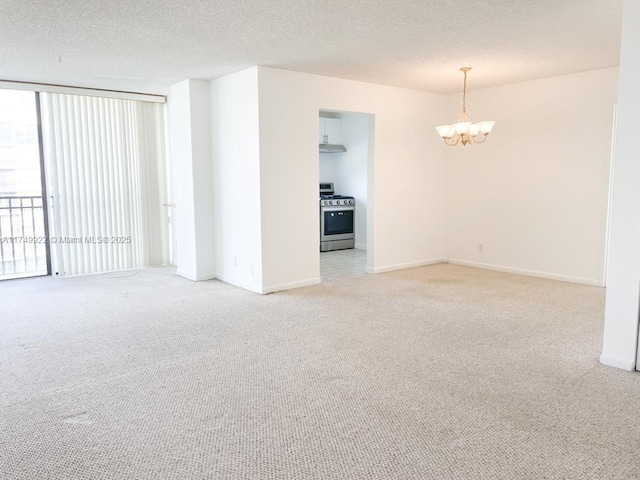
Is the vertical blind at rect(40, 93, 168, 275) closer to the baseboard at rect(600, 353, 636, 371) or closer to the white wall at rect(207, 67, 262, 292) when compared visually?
the white wall at rect(207, 67, 262, 292)

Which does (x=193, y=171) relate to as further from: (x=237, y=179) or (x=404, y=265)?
(x=404, y=265)

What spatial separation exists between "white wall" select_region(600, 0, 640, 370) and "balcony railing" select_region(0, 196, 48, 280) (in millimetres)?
6528

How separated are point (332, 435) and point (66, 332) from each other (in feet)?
9.15

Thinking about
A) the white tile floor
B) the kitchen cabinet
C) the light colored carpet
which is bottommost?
the light colored carpet

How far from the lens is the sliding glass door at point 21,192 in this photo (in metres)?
6.07

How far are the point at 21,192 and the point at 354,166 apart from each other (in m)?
5.28

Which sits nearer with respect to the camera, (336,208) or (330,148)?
(336,208)

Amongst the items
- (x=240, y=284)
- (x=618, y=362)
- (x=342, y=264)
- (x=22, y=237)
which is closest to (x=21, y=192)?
(x=22, y=237)

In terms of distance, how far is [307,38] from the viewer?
160 inches

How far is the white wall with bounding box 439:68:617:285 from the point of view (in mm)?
5625

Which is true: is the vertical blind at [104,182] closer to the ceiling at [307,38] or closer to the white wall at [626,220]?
the ceiling at [307,38]

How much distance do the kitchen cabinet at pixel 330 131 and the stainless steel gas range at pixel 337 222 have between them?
1015 millimetres

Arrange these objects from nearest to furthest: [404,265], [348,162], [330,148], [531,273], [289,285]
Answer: [289,285], [531,273], [404,265], [330,148], [348,162]

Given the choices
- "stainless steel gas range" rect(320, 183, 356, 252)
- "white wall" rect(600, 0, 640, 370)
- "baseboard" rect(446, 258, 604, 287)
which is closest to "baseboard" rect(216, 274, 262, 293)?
"stainless steel gas range" rect(320, 183, 356, 252)
